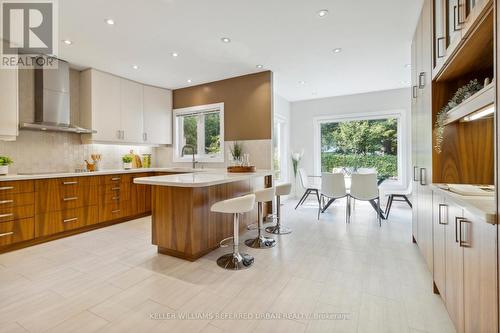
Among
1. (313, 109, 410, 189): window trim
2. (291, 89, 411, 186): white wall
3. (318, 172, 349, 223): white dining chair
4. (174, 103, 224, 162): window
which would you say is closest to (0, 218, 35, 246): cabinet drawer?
(174, 103, 224, 162): window

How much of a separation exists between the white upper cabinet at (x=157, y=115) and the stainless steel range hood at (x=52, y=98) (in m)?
1.39

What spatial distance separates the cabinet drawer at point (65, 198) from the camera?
3.14 metres

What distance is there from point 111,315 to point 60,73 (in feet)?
12.1

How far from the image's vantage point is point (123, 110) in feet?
14.9

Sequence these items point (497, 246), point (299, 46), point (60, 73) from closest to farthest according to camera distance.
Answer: point (497, 246)
point (299, 46)
point (60, 73)

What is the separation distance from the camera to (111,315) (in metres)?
1.71

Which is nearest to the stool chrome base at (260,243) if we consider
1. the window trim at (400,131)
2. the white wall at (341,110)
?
the white wall at (341,110)

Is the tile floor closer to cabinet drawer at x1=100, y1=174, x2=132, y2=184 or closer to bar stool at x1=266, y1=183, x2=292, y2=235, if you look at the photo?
bar stool at x1=266, y1=183, x2=292, y2=235

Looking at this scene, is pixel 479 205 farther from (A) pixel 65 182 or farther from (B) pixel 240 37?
(A) pixel 65 182

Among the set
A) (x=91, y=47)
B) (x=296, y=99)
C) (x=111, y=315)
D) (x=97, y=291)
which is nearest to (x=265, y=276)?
(x=111, y=315)

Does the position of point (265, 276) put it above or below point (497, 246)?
below

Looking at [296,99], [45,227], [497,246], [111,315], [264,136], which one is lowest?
[111,315]

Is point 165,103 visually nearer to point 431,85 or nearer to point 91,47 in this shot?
point 91,47
